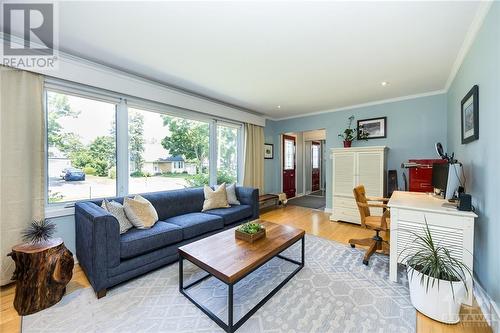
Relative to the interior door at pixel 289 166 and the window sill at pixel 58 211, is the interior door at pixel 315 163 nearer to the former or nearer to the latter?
the interior door at pixel 289 166

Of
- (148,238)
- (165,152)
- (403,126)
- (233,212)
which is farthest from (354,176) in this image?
(148,238)

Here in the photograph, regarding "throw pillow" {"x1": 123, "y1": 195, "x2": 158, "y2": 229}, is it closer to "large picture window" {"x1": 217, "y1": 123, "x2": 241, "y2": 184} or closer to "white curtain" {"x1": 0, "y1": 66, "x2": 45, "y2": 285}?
"white curtain" {"x1": 0, "y1": 66, "x2": 45, "y2": 285}

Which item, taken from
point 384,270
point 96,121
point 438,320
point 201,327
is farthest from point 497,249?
point 96,121

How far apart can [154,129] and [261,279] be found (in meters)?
2.74

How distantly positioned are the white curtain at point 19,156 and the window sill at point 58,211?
0.39 feet

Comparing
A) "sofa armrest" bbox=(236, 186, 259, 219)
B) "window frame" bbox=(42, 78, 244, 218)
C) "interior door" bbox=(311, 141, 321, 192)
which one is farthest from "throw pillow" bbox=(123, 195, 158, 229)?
"interior door" bbox=(311, 141, 321, 192)

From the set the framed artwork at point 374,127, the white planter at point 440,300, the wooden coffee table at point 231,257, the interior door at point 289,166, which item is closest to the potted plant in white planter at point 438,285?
the white planter at point 440,300

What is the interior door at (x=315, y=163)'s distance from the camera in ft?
25.0

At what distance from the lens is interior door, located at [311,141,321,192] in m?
7.62

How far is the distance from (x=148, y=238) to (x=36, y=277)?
33.9 inches

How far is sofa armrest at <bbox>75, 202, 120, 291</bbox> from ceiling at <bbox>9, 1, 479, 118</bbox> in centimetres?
174

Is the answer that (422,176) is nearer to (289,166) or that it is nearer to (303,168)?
(289,166)

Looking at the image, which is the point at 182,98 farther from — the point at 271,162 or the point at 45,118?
the point at 271,162

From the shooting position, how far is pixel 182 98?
347cm
